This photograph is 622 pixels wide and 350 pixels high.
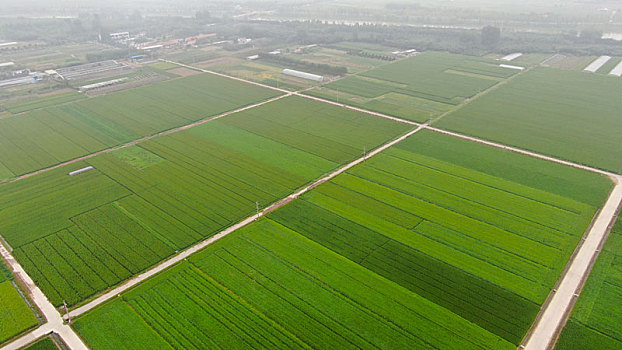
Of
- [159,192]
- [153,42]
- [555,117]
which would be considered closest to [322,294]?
[159,192]

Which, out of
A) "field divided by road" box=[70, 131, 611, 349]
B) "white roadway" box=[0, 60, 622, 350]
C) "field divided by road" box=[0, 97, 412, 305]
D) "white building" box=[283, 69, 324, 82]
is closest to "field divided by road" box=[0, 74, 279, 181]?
"field divided by road" box=[0, 97, 412, 305]

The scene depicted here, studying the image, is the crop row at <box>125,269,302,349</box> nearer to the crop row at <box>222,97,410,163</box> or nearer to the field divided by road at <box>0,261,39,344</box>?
the field divided by road at <box>0,261,39,344</box>

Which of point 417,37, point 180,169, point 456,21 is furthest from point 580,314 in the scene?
point 456,21

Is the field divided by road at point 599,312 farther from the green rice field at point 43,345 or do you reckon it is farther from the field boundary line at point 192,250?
the green rice field at point 43,345

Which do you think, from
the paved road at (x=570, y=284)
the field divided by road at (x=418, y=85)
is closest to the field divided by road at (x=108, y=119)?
the field divided by road at (x=418, y=85)

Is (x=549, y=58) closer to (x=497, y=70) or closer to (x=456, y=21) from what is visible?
(x=497, y=70)
